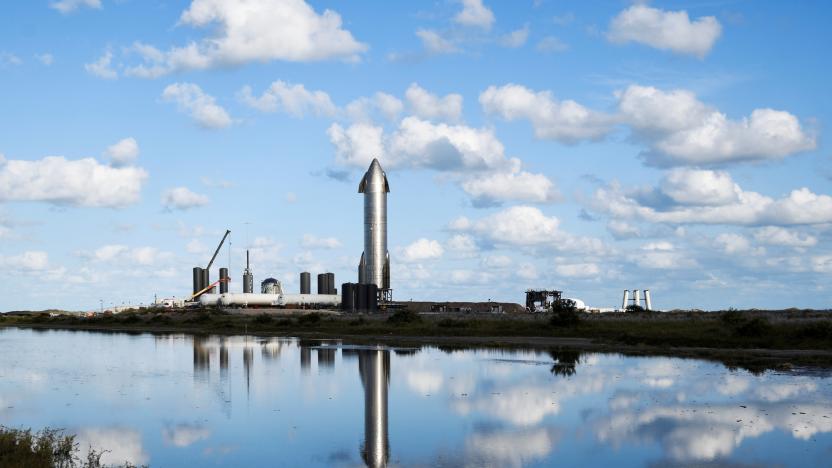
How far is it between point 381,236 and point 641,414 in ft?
410

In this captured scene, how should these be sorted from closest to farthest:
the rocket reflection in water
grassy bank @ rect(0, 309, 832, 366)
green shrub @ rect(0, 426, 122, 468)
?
green shrub @ rect(0, 426, 122, 468), the rocket reflection in water, grassy bank @ rect(0, 309, 832, 366)

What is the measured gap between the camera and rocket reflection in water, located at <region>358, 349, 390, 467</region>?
2477 centimetres

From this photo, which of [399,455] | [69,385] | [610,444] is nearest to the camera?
[399,455]

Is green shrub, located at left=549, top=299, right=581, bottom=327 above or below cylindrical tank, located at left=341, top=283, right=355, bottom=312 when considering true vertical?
below

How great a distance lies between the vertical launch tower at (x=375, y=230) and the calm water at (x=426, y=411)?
99.5m

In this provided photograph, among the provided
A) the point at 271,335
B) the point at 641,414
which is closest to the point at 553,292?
the point at 271,335

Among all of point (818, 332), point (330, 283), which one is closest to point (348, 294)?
point (330, 283)

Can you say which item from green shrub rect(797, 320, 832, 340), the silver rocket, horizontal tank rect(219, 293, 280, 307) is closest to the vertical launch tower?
the silver rocket

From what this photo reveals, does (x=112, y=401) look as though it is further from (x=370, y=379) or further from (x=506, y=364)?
(x=506, y=364)

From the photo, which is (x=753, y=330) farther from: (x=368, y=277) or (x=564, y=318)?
(x=368, y=277)

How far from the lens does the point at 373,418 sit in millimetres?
31547

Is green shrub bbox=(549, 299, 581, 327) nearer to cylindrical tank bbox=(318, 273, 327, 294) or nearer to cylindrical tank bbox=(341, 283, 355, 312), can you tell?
cylindrical tank bbox=(341, 283, 355, 312)

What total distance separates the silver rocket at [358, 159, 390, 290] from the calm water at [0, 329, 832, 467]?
99435mm

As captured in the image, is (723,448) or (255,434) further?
(255,434)
